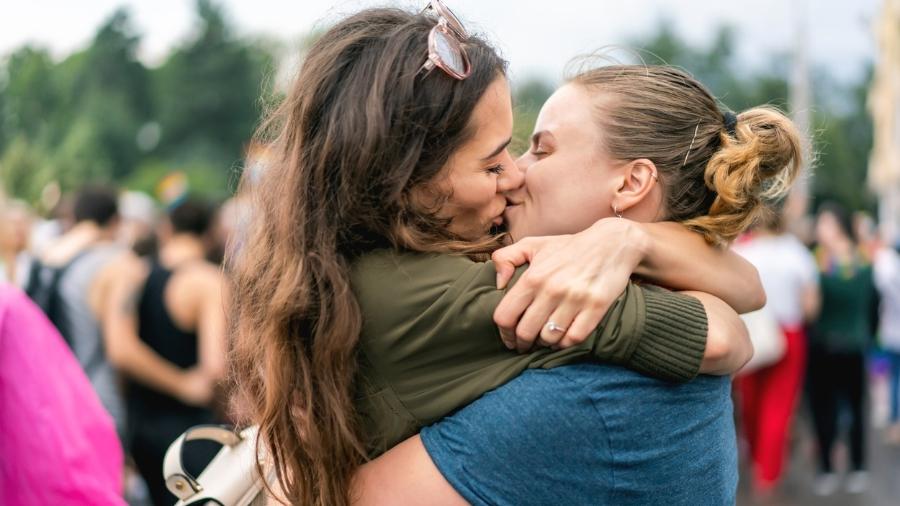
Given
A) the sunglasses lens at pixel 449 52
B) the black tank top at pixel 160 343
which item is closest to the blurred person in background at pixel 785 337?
the black tank top at pixel 160 343

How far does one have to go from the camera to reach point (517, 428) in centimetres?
154

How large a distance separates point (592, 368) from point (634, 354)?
2.7 inches

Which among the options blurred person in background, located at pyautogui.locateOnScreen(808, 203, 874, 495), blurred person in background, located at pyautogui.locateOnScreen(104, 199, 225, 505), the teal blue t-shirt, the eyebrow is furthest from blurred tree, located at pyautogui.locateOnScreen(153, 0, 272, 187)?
the teal blue t-shirt

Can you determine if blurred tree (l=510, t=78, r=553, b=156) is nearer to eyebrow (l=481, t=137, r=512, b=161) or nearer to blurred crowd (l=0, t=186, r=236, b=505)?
eyebrow (l=481, t=137, r=512, b=161)

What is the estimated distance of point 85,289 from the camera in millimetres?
6320

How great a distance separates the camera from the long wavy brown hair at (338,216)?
163 cm

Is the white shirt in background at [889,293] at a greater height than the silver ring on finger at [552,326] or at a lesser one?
lesser

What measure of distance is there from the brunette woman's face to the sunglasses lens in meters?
0.08

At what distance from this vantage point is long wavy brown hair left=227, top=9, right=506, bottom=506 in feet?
5.34

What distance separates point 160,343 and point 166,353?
89mm

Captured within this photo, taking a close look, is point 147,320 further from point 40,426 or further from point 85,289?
point 40,426

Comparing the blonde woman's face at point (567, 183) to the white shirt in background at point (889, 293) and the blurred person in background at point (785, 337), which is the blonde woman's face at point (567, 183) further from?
the white shirt in background at point (889, 293)

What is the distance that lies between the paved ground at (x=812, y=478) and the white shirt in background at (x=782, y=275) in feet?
4.58

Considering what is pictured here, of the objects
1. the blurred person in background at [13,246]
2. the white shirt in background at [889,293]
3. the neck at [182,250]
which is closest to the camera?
the blurred person in background at [13,246]
